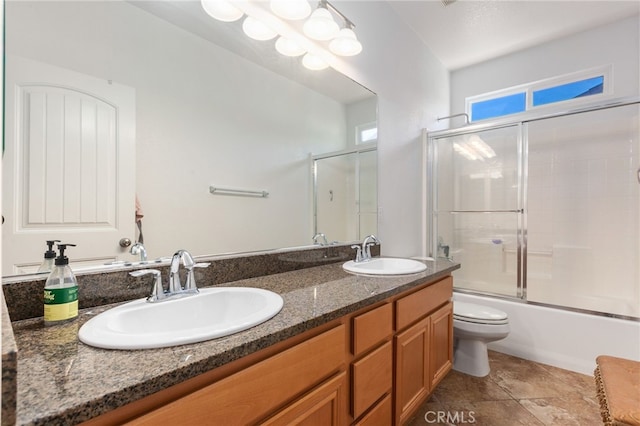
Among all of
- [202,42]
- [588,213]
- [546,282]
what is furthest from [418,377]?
[588,213]

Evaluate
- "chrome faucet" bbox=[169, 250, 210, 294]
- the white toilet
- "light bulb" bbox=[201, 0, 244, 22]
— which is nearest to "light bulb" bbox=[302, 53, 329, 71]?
"light bulb" bbox=[201, 0, 244, 22]

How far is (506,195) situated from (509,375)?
59.7 inches

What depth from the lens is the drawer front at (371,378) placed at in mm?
1061

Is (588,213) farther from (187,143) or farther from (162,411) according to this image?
(162,411)

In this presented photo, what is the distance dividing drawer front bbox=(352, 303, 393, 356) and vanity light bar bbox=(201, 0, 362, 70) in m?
1.32

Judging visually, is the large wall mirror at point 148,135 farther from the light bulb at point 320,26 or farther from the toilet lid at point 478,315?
the toilet lid at point 478,315

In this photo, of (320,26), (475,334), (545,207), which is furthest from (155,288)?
(545,207)

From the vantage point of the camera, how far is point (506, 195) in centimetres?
282

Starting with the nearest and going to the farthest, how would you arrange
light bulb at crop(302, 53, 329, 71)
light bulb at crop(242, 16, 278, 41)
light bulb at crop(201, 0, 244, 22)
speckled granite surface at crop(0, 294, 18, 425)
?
speckled granite surface at crop(0, 294, 18, 425), light bulb at crop(201, 0, 244, 22), light bulb at crop(242, 16, 278, 41), light bulb at crop(302, 53, 329, 71)

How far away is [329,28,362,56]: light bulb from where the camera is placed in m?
1.73

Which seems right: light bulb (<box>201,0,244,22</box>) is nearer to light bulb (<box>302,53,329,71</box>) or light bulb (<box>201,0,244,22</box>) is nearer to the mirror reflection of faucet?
light bulb (<box>302,53,329,71</box>)

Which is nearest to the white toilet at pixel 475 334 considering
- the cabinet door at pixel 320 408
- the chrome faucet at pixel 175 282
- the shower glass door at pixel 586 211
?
the shower glass door at pixel 586 211

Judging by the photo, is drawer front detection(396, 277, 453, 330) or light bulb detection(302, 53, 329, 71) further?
light bulb detection(302, 53, 329, 71)

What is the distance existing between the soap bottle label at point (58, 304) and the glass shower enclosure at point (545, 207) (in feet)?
8.59
